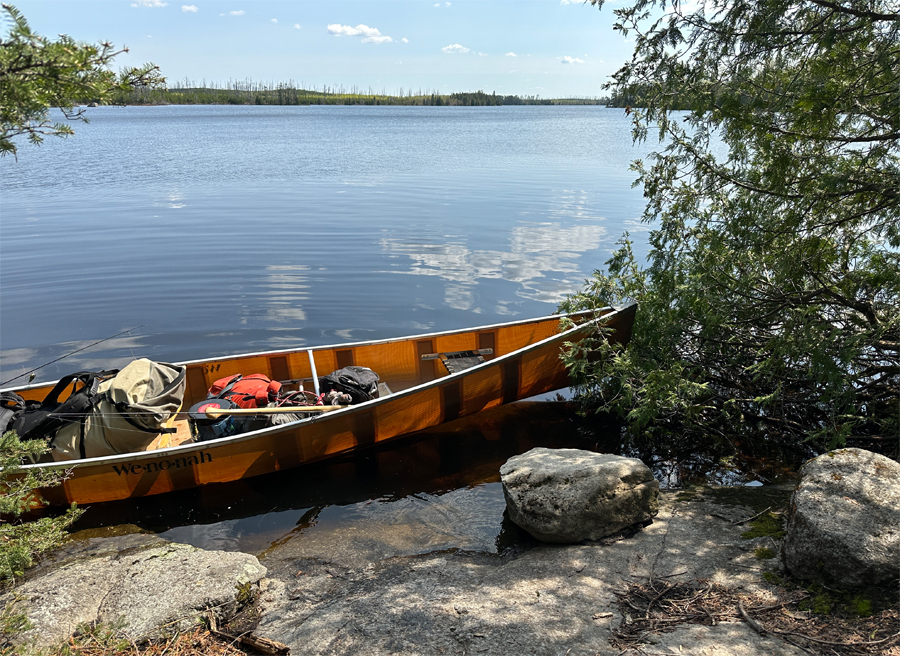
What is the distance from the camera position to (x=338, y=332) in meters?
10.5

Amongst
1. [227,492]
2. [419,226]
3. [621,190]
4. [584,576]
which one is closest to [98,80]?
[584,576]

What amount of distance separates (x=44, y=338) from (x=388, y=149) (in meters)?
28.1

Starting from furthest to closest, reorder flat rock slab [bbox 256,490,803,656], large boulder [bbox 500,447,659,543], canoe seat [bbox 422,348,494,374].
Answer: canoe seat [bbox 422,348,494,374], large boulder [bbox 500,447,659,543], flat rock slab [bbox 256,490,803,656]

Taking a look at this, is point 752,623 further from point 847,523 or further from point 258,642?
point 258,642

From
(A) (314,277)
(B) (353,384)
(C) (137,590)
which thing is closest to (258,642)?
(C) (137,590)

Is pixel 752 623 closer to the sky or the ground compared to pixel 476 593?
closer to the sky

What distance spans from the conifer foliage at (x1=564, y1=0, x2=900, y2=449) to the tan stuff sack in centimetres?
488

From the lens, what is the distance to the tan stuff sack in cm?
568

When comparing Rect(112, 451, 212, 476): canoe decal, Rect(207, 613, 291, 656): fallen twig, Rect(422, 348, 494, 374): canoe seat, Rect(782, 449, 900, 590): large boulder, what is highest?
Rect(782, 449, 900, 590): large boulder

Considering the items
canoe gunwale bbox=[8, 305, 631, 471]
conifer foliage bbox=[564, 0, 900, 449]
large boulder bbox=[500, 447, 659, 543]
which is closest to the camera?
conifer foliage bbox=[564, 0, 900, 449]

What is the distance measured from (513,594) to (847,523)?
197 centimetres

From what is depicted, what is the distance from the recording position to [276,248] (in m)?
15.0

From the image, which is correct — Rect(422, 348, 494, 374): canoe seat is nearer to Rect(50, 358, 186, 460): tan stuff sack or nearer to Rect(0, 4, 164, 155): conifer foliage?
Rect(50, 358, 186, 460): tan stuff sack

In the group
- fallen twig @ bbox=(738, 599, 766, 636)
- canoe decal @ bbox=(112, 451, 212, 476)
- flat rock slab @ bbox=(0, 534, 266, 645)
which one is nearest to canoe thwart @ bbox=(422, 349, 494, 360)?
canoe decal @ bbox=(112, 451, 212, 476)
